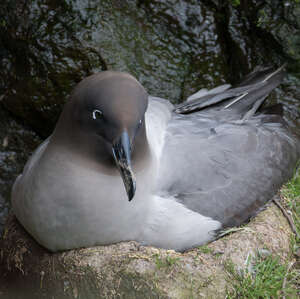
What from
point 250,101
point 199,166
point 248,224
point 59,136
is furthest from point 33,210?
point 250,101

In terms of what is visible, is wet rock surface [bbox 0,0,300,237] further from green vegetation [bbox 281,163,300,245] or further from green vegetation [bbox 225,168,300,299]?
green vegetation [bbox 225,168,300,299]

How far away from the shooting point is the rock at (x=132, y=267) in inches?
107

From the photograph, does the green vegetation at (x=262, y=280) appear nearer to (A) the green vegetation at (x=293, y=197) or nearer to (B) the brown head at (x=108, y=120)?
(A) the green vegetation at (x=293, y=197)

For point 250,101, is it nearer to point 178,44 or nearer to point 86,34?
point 178,44

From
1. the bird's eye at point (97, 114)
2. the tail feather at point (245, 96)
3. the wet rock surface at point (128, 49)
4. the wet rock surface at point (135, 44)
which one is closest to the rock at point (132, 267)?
the wet rock surface at point (128, 49)

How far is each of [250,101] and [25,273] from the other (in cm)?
214

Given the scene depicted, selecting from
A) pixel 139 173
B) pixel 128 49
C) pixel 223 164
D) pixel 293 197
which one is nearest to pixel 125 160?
pixel 139 173

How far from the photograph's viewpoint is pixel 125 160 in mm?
2377

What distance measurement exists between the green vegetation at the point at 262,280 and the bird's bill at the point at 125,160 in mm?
903

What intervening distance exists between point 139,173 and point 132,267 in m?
0.54

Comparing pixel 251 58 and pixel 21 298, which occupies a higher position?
pixel 251 58

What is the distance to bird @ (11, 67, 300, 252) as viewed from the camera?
252 centimetres

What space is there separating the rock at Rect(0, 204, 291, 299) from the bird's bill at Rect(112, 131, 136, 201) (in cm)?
59

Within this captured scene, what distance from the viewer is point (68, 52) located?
13.5 ft
